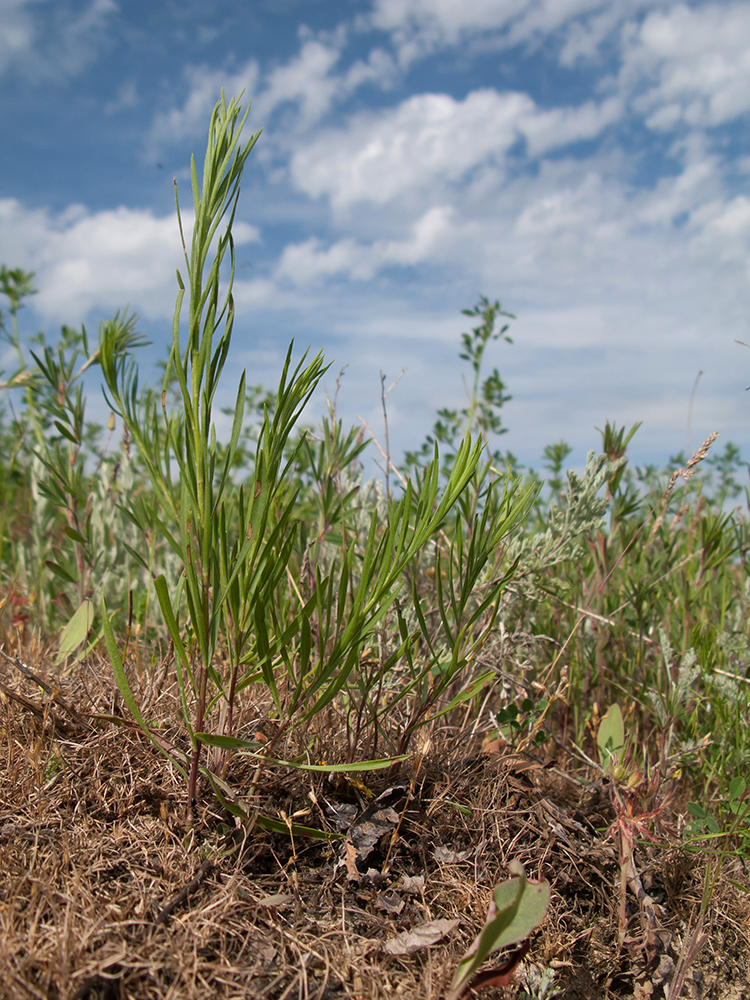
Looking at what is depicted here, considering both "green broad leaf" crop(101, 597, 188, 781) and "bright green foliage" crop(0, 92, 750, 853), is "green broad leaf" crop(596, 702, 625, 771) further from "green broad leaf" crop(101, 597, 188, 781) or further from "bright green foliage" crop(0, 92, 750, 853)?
"green broad leaf" crop(101, 597, 188, 781)

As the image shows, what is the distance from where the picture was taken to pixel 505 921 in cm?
108

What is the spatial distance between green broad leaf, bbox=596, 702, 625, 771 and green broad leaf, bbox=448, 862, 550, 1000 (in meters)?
0.63

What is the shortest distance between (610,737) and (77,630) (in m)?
1.46

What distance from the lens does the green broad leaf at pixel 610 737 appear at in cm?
178

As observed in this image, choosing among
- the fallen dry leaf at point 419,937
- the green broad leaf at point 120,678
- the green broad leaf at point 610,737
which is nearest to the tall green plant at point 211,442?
the green broad leaf at point 120,678

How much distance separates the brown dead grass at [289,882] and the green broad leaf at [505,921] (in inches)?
3.4

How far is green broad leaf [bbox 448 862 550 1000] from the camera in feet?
3.55

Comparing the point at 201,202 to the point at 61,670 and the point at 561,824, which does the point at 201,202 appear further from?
the point at 561,824

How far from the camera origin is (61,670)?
2.04m

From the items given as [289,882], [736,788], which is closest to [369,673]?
[289,882]

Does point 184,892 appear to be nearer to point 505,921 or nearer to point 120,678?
point 120,678

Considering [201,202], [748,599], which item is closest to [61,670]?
[201,202]

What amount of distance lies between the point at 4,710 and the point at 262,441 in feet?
3.10

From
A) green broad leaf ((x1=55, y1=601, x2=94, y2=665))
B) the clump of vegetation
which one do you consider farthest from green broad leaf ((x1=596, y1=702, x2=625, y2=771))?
green broad leaf ((x1=55, y1=601, x2=94, y2=665))
